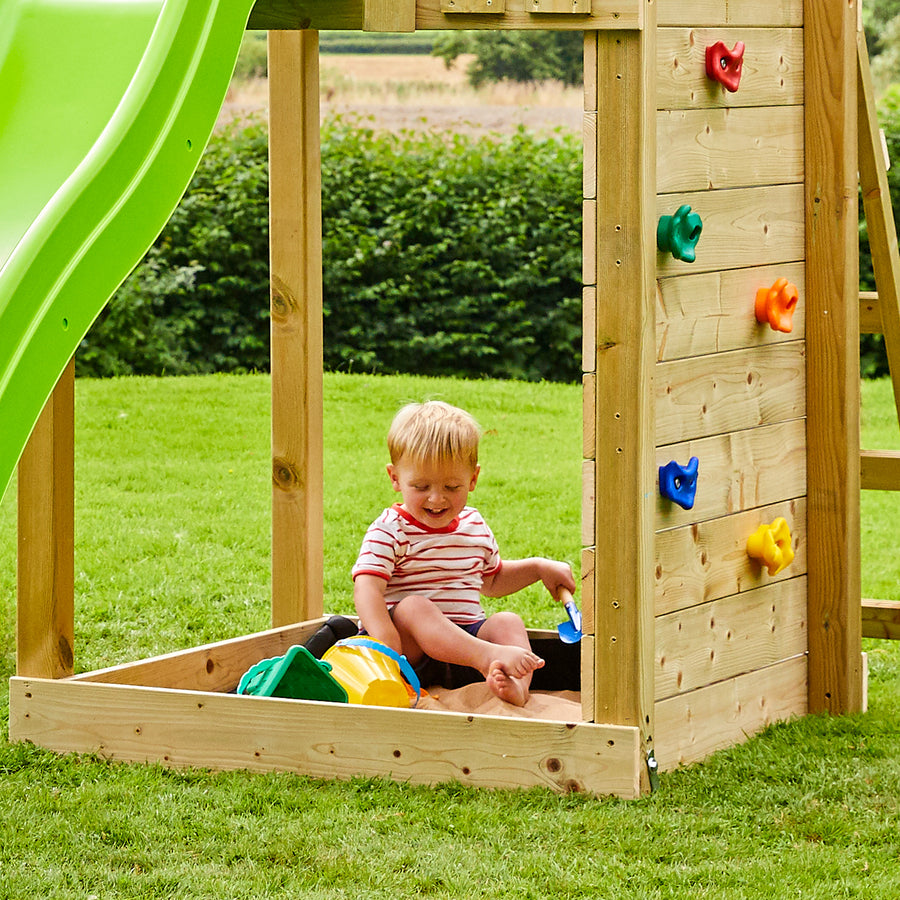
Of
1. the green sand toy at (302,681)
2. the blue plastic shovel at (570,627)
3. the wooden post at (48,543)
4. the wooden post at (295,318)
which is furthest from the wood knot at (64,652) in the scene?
the blue plastic shovel at (570,627)

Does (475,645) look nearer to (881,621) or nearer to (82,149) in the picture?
(881,621)

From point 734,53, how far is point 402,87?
40.6 ft

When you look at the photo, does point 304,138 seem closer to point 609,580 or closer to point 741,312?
point 741,312

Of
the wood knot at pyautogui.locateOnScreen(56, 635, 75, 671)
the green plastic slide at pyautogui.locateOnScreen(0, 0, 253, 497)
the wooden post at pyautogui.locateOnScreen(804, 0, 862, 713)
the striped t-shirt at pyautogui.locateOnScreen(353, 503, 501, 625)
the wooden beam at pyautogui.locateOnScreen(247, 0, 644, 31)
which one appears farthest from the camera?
the striped t-shirt at pyautogui.locateOnScreen(353, 503, 501, 625)

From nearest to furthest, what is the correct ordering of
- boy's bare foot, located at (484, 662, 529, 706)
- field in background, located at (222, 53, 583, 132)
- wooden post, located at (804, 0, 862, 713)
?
boy's bare foot, located at (484, 662, 529, 706)
wooden post, located at (804, 0, 862, 713)
field in background, located at (222, 53, 583, 132)

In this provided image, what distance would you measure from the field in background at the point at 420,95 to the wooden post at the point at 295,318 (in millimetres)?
9783

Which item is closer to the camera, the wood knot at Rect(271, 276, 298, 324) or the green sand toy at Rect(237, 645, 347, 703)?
the green sand toy at Rect(237, 645, 347, 703)

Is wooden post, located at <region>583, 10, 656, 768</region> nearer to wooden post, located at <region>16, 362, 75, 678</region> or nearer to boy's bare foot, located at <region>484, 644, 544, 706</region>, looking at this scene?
boy's bare foot, located at <region>484, 644, 544, 706</region>

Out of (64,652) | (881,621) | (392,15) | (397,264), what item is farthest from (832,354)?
(397,264)

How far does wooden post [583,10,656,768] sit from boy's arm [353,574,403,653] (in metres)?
0.85

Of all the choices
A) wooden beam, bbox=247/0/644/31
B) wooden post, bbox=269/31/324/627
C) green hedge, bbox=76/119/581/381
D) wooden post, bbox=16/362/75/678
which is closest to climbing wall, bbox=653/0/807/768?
wooden beam, bbox=247/0/644/31

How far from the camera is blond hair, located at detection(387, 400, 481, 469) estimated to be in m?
4.36

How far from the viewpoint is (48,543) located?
4.14 m

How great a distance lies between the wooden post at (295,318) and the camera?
464cm
